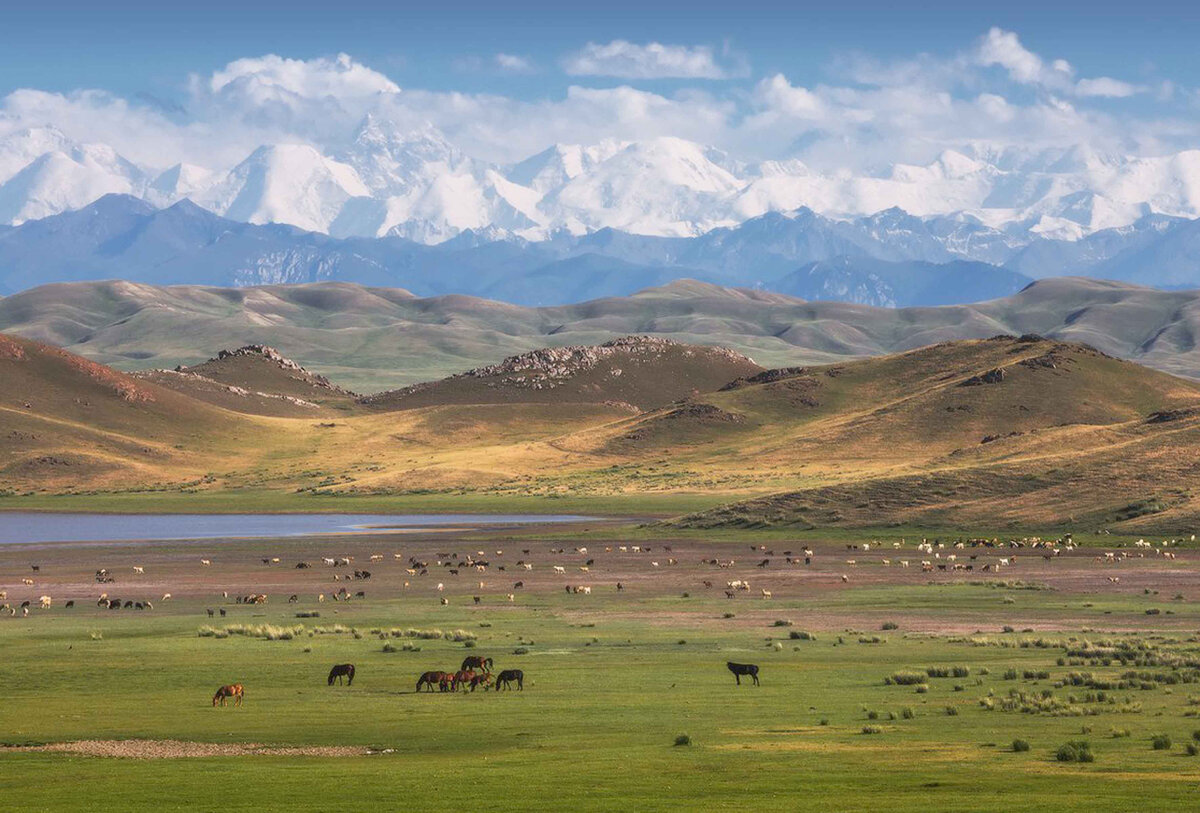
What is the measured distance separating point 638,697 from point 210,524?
10434 centimetres

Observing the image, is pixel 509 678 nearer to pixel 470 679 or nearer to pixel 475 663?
pixel 470 679

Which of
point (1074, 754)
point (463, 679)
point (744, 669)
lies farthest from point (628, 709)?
point (1074, 754)

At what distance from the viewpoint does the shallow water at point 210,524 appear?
128 meters

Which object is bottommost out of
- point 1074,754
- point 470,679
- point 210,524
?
point 1074,754

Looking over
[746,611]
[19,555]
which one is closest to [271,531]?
[19,555]

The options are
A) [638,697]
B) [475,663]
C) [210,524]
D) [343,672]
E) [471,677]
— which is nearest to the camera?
[638,697]

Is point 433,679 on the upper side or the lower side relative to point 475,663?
lower

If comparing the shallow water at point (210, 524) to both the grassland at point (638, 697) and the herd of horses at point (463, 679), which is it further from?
the herd of horses at point (463, 679)

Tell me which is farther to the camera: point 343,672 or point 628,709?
point 343,672

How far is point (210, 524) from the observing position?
14338 centimetres

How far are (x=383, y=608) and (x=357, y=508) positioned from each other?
302 ft

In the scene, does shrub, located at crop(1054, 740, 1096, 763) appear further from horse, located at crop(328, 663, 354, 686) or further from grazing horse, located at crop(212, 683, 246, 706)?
horse, located at crop(328, 663, 354, 686)

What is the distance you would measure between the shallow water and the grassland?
133ft

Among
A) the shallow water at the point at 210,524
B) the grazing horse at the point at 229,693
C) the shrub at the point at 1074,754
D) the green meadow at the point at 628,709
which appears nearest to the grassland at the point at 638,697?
the green meadow at the point at 628,709
